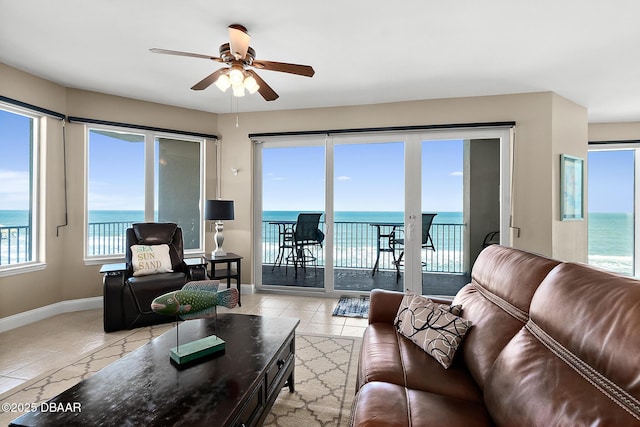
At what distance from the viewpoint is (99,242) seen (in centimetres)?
399

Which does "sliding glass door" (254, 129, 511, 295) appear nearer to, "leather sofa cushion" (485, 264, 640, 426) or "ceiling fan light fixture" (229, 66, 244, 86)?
"ceiling fan light fixture" (229, 66, 244, 86)

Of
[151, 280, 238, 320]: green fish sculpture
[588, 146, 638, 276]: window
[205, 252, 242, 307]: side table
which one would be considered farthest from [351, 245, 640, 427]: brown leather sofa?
[588, 146, 638, 276]: window

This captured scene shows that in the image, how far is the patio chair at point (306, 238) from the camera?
457 centimetres

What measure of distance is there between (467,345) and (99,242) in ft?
14.2

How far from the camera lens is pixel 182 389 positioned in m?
1.28

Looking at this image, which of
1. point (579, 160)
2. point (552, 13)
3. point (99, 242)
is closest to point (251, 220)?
point (99, 242)

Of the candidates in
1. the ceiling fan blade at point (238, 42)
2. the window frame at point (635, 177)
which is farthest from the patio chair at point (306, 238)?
the window frame at point (635, 177)

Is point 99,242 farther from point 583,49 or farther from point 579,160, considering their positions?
point 579,160

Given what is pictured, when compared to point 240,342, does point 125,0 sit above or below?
above

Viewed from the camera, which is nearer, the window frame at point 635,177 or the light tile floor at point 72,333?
the light tile floor at point 72,333

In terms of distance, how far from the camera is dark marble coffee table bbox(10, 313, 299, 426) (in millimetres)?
1104

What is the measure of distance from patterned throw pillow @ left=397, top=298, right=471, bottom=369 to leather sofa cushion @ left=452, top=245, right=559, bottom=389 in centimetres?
7

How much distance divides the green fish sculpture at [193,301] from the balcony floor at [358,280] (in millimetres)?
2936

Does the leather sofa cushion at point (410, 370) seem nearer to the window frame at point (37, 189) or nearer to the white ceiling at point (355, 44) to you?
the white ceiling at point (355, 44)
